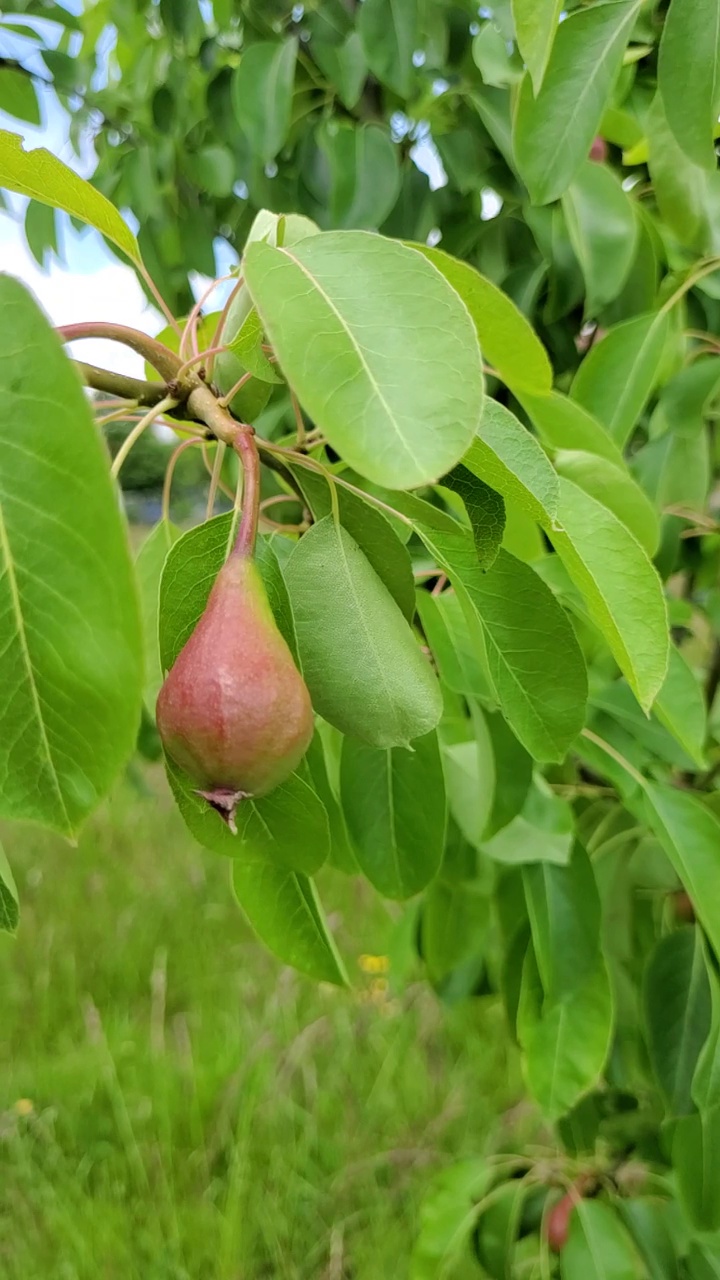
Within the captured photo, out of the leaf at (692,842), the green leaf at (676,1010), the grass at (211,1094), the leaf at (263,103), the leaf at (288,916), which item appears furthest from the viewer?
the grass at (211,1094)

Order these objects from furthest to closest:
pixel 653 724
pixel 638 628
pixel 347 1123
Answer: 1. pixel 347 1123
2. pixel 653 724
3. pixel 638 628

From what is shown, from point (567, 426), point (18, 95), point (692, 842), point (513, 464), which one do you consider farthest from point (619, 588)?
point (18, 95)

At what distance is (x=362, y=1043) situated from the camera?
1.72 m

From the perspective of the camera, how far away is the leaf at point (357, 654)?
334 mm

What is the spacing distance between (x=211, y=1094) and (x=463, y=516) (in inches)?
50.4

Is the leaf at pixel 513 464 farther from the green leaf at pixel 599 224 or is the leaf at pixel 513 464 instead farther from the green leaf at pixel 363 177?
the green leaf at pixel 363 177

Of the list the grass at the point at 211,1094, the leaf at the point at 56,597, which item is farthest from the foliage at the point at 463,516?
the grass at the point at 211,1094

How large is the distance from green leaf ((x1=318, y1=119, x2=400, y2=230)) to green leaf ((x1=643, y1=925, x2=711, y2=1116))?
0.62m

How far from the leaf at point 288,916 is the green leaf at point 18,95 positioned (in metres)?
0.88

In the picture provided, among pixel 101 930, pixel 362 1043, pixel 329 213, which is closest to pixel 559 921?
pixel 329 213

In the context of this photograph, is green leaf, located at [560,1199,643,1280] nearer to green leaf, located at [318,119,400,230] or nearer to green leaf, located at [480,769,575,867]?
green leaf, located at [480,769,575,867]

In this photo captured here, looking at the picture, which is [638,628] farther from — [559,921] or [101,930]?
[101,930]

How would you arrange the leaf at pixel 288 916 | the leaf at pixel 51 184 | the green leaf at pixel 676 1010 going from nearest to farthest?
the leaf at pixel 51 184 < the leaf at pixel 288 916 < the green leaf at pixel 676 1010

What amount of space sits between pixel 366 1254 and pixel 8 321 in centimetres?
141
